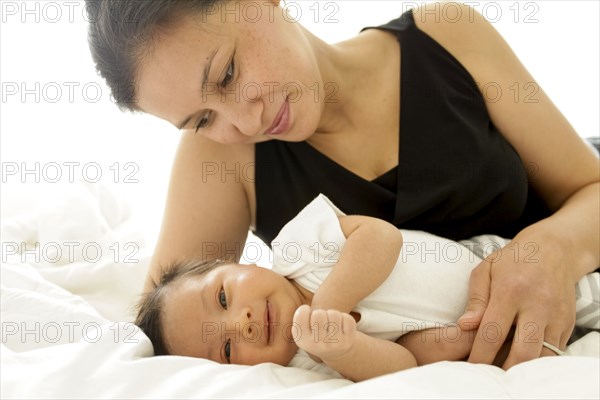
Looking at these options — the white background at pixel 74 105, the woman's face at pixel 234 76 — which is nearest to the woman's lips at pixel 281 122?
the woman's face at pixel 234 76

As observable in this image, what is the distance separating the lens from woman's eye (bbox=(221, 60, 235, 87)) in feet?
4.29

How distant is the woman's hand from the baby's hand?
278 millimetres

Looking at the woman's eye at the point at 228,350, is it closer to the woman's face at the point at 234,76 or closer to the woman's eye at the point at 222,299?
the woman's eye at the point at 222,299

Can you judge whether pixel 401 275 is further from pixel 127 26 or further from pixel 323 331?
pixel 127 26

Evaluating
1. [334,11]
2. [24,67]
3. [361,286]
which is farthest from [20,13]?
[361,286]

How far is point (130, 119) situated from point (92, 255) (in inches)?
40.7

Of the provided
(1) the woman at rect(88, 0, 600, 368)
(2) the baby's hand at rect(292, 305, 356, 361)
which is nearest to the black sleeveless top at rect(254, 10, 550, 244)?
(1) the woman at rect(88, 0, 600, 368)

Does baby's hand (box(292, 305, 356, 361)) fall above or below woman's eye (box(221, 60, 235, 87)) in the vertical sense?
below

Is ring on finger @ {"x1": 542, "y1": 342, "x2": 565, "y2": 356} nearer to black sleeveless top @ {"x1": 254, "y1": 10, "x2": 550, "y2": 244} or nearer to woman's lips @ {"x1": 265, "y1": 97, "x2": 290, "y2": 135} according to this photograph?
black sleeveless top @ {"x1": 254, "y1": 10, "x2": 550, "y2": 244}

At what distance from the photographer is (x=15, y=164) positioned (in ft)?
7.57

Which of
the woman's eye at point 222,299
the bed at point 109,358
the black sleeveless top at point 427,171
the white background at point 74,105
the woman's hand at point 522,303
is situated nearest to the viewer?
the bed at point 109,358

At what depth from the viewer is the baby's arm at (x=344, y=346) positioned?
1.06 metres

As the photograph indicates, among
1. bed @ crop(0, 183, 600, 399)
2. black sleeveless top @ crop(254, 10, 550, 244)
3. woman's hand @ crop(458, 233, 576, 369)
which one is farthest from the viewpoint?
black sleeveless top @ crop(254, 10, 550, 244)

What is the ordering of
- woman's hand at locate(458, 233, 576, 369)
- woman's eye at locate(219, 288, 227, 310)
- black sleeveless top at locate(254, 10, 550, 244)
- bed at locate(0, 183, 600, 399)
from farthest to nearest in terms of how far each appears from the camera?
black sleeveless top at locate(254, 10, 550, 244), woman's eye at locate(219, 288, 227, 310), woman's hand at locate(458, 233, 576, 369), bed at locate(0, 183, 600, 399)
